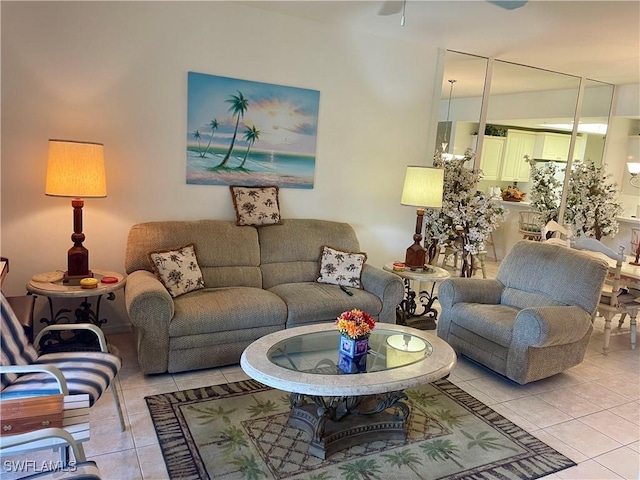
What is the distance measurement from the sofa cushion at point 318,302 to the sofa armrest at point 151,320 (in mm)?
856

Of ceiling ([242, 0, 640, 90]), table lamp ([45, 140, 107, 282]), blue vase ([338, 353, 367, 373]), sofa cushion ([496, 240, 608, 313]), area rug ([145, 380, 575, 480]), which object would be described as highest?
ceiling ([242, 0, 640, 90])

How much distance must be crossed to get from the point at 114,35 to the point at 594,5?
11.4 feet

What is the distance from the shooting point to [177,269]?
327 cm

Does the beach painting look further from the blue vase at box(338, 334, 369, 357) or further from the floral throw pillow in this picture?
the blue vase at box(338, 334, 369, 357)

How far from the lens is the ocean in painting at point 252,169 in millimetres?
3777

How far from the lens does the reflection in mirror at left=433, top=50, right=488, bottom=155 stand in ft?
15.7

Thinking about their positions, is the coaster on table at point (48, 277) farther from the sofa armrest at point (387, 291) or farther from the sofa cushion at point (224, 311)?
the sofa armrest at point (387, 291)

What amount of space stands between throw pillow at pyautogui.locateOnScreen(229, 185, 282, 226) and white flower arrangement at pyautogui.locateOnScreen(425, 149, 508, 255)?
5.84 feet

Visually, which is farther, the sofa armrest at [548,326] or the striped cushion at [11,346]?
the sofa armrest at [548,326]

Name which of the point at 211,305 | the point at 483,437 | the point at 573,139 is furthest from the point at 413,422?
the point at 573,139

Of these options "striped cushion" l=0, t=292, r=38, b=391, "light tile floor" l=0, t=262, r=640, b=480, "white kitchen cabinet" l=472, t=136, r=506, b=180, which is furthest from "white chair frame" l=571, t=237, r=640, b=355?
"striped cushion" l=0, t=292, r=38, b=391

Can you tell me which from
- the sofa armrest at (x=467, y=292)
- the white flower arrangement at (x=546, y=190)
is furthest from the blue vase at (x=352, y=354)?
the white flower arrangement at (x=546, y=190)

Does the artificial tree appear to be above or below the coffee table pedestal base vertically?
above

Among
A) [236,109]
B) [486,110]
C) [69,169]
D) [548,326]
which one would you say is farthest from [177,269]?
[486,110]
